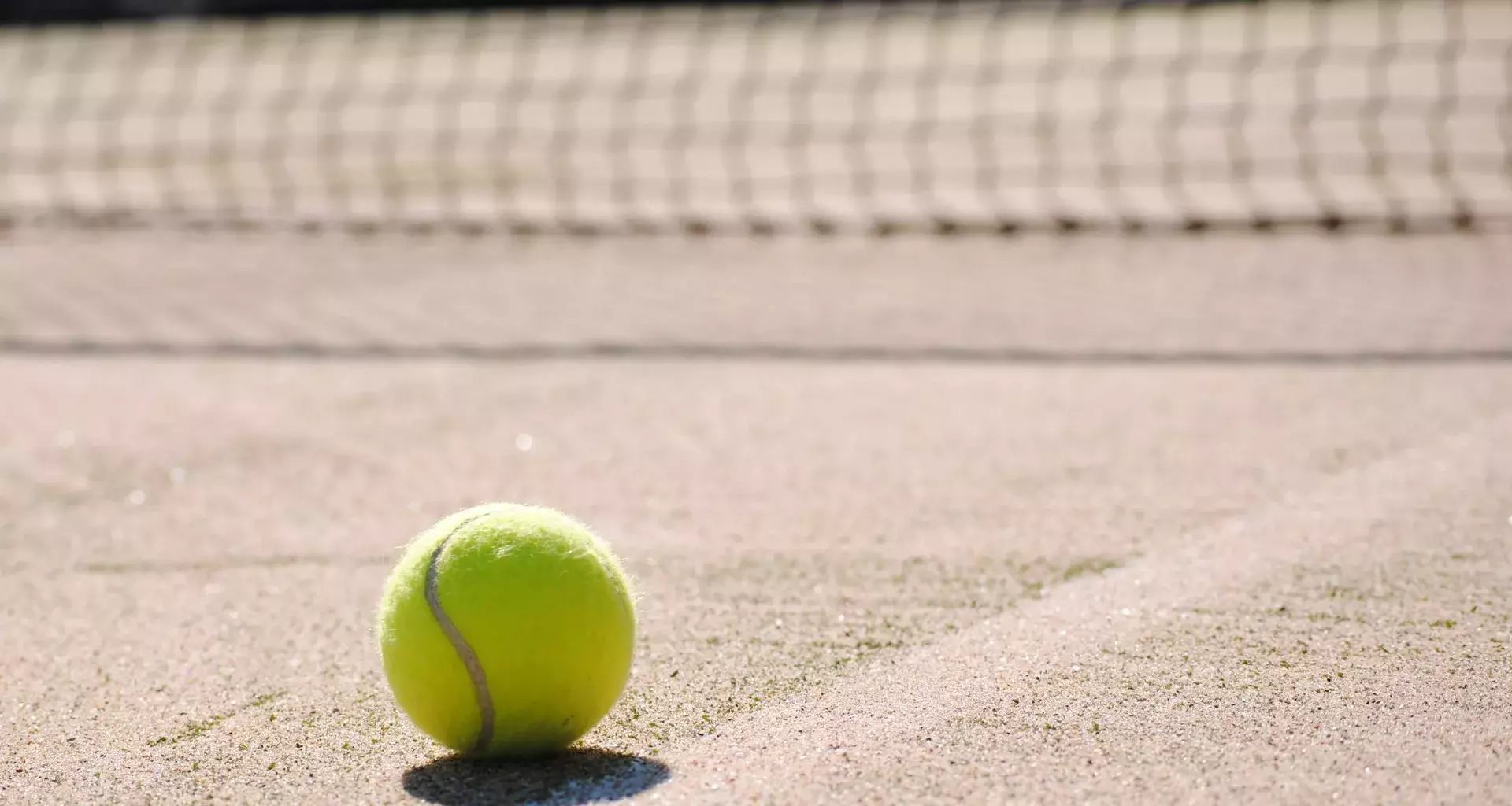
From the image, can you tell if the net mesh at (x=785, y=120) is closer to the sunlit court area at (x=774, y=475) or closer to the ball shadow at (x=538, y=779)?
the sunlit court area at (x=774, y=475)

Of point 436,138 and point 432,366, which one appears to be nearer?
point 432,366

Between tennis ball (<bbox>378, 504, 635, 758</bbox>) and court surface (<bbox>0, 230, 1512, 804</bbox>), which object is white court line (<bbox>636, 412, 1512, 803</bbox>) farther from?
tennis ball (<bbox>378, 504, 635, 758</bbox>)

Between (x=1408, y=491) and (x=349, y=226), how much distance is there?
7172 millimetres

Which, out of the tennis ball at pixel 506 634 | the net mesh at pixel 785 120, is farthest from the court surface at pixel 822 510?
the net mesh at pixel 785 120

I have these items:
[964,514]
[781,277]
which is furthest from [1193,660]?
[781,277]

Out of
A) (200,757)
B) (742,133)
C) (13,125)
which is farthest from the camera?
(13,125)

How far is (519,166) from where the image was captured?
1436 centimetres

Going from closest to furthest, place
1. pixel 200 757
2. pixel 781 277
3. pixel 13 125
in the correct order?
pixel 200 757
pixel 781 277
pixel 13 125

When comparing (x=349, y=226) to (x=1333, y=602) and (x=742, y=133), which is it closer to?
(x=742, y=133)

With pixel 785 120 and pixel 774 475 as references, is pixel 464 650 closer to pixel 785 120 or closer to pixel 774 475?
pixel 774 475

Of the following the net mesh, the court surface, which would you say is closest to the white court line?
the court surface

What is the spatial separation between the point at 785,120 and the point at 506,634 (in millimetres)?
14256

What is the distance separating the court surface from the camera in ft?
10.0

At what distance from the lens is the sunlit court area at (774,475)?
297 cm
